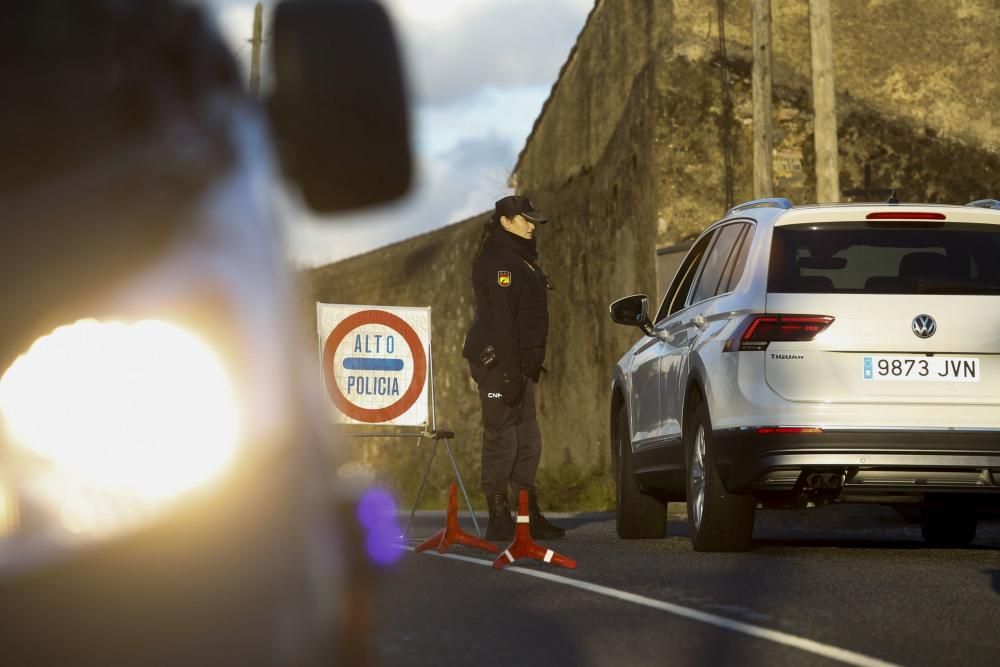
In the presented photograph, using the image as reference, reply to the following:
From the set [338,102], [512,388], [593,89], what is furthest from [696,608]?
[593,89]

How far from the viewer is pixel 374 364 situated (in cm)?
1353

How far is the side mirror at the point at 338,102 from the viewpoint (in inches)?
94.7

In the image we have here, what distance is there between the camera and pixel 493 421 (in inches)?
476

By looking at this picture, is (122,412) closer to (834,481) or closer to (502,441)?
(834,481)

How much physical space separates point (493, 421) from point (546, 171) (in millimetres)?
19330

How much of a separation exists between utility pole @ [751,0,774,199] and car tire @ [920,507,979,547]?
27.4ft

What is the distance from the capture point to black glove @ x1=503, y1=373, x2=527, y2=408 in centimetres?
1195

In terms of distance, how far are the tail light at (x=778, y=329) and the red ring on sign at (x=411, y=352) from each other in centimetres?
462

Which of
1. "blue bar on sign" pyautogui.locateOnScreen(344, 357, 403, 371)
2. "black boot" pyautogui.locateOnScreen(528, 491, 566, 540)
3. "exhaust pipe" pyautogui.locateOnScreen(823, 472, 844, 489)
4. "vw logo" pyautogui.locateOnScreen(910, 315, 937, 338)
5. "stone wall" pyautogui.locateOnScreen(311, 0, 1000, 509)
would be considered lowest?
"black boot" pyautogui.locateOnScreen(528, 491, 566, 540)

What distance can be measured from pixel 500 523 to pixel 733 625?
513 centimetres

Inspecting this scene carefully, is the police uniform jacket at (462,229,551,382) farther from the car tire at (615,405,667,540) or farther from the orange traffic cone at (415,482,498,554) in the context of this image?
the orange traffic cone at (415,482,498,554)

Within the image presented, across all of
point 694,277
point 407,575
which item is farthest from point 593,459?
point 407,575

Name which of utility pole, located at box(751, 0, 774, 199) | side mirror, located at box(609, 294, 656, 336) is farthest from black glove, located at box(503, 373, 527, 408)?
utility pole, located at box(751, 0, 774, 199)

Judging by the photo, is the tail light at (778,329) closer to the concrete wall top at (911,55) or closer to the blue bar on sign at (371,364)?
the blue bar on sign at (371,364)
